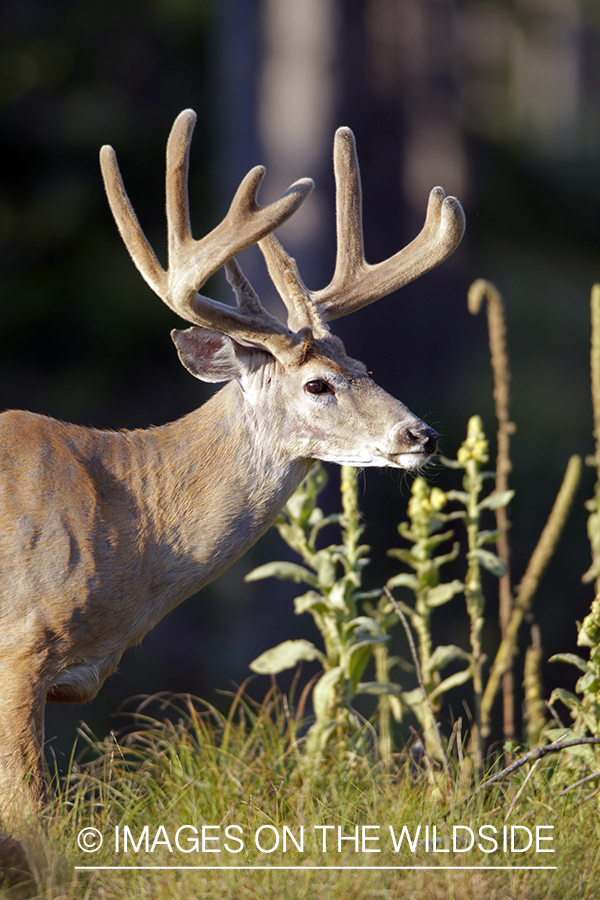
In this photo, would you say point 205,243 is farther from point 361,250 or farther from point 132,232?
point 361,250

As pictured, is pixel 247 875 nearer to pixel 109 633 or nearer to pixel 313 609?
pixel 109 633

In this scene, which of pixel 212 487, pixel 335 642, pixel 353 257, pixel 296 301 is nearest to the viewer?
pixel 212 487

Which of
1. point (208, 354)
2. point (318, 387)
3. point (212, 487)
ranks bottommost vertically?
point (212, 487)

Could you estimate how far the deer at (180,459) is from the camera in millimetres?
2766

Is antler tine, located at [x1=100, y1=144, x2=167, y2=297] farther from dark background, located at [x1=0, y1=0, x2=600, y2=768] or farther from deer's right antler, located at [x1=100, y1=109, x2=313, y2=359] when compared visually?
dark background, located at [x1=0, y1=0, x2=600, y2=768]

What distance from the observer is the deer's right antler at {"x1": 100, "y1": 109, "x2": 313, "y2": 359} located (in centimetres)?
284

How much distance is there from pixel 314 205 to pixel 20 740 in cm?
393

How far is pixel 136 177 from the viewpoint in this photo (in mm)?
10117

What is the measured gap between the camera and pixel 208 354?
3127 mm

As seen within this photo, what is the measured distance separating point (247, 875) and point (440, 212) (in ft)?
6.68

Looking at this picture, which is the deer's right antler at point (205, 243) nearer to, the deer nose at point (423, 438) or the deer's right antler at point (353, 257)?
the deer's right antler at point (353, 257)

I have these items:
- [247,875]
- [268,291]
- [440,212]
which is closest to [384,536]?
[268,291]

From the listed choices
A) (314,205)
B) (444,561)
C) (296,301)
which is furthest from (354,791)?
(314,205)

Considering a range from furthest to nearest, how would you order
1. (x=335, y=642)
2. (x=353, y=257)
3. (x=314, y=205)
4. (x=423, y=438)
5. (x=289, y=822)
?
(x=314, y=205) < (x=335, y=642) < (x=353, y=257) < (x=423, y=438) < (x=289, y=822)
